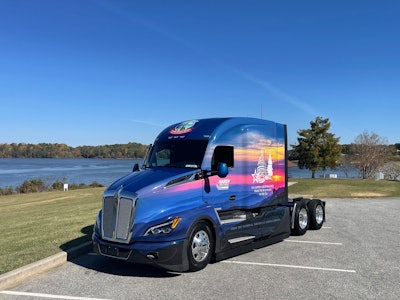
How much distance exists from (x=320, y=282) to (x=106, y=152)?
15831 cm

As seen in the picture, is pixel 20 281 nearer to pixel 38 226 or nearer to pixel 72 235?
pixel 72 235

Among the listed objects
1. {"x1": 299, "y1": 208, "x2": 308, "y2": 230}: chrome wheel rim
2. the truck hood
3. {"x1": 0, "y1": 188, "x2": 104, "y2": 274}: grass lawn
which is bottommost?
{"x1": 0, "y1": 188, "x2": 104, "y2": 274}: grass lawn

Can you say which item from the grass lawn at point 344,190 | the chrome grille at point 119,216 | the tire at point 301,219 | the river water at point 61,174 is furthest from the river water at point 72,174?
Result: the chrome grille at point 119,216

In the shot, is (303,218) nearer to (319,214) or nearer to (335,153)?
(319,214)

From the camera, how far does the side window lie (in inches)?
315

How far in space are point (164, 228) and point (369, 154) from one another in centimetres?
5776

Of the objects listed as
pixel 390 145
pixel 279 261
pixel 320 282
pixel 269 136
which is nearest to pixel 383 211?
pixel 269 136

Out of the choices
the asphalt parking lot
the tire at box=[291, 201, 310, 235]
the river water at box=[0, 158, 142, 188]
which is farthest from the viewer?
the river water at box=[0, 158, 142, 188]

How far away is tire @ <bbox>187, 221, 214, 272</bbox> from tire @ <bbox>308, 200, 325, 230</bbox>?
4.92m

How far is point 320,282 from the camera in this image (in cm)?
639

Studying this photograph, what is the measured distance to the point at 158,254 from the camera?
6.56 metres

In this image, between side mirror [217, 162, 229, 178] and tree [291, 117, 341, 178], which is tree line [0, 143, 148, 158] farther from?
side mirror [217, 162, 229, 178]

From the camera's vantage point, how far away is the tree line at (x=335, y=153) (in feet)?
169

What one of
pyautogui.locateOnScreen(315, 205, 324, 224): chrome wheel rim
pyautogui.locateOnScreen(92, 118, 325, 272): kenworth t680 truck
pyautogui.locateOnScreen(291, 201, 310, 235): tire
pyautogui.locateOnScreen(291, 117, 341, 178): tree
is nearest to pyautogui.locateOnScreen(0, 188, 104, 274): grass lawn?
pyautogui.locateOnScreen(92, 118, 325, 272): kenworth t680 truck
